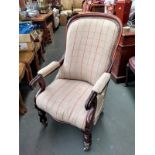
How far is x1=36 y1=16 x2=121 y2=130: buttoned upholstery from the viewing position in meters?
1.31

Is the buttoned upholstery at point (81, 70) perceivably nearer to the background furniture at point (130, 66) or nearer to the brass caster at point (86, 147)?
the brass caster at point (86, 147)

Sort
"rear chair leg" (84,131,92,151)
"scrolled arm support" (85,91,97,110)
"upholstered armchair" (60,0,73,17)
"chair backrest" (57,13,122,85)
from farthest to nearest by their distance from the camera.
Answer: "upholstered armchair" (60,0,73,17) < "chair backrest" (57,13,122,85) < "rear chair leg" (84,131,92,151) < "scrolled arm support" (85,91,97,110)

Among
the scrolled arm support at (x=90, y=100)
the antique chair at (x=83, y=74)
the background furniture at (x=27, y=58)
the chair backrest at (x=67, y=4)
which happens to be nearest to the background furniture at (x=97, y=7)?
the background furniture at (x=27, y=58)

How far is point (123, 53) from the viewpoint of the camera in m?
2.07

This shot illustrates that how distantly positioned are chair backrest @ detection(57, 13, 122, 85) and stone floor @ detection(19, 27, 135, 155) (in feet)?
1.60

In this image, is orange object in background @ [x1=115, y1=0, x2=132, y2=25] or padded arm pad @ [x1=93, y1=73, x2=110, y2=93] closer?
padded arm pad @ [x1=93, y1=73, x2=110, y2=93]

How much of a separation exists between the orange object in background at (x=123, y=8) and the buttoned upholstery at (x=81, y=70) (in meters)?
0.75

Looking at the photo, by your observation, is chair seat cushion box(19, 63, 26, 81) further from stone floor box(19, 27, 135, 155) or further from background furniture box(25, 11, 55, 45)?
background furniture box(25, 11, 55, 45)

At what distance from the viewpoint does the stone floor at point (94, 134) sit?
4.72 ft

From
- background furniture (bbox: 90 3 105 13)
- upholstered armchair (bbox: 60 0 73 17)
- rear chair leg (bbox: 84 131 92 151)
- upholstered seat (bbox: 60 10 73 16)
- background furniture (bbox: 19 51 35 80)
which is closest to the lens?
rear chair leg (bbox: 84 131 92 151)

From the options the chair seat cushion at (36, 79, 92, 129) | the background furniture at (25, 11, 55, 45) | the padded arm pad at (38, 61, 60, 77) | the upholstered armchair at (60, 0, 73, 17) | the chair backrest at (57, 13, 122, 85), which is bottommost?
the chair seat cushion at (36, 79, 92, 129)

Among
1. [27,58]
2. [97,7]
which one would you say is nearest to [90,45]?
[27,58]

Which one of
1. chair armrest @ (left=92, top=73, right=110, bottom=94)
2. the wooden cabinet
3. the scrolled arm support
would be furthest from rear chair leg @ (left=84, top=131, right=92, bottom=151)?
the wooden cabinet
